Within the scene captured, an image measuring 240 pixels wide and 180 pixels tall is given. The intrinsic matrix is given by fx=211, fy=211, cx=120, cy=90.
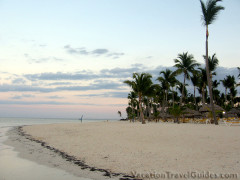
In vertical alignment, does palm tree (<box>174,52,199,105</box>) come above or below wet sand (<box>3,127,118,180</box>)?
above

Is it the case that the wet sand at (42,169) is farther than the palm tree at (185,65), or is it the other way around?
the palm tree at (185,65)

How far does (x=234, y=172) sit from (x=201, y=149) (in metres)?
2.69

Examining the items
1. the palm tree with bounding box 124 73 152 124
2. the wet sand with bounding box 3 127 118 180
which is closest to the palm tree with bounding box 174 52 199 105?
the palm tree with bounding box 124 73 152 124

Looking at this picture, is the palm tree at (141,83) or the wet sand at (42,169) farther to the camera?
the palm tree at (141,83)

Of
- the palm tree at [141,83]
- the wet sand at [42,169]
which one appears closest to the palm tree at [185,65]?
the palm tree at [141,83]

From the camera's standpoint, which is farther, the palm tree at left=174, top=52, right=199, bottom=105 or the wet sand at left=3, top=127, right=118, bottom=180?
the palm tree at left=174, top=52, right=199, bottom=105

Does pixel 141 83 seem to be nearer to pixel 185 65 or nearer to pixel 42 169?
pixel 185 65

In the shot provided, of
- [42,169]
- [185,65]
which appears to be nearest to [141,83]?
[185,65]

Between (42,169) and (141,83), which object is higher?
(141,83)

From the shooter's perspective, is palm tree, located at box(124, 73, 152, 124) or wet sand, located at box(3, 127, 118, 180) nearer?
wet sand, located at box(3, 127, 118, 180)

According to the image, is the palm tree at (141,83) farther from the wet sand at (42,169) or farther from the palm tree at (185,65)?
the wet sand at (42,169)

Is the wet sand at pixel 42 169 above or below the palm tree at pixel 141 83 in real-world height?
below

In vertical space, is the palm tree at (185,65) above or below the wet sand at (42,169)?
above

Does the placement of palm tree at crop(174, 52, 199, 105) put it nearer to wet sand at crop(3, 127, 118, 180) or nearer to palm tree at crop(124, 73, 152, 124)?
palm tree at crop(124, 73, 152, 124)
